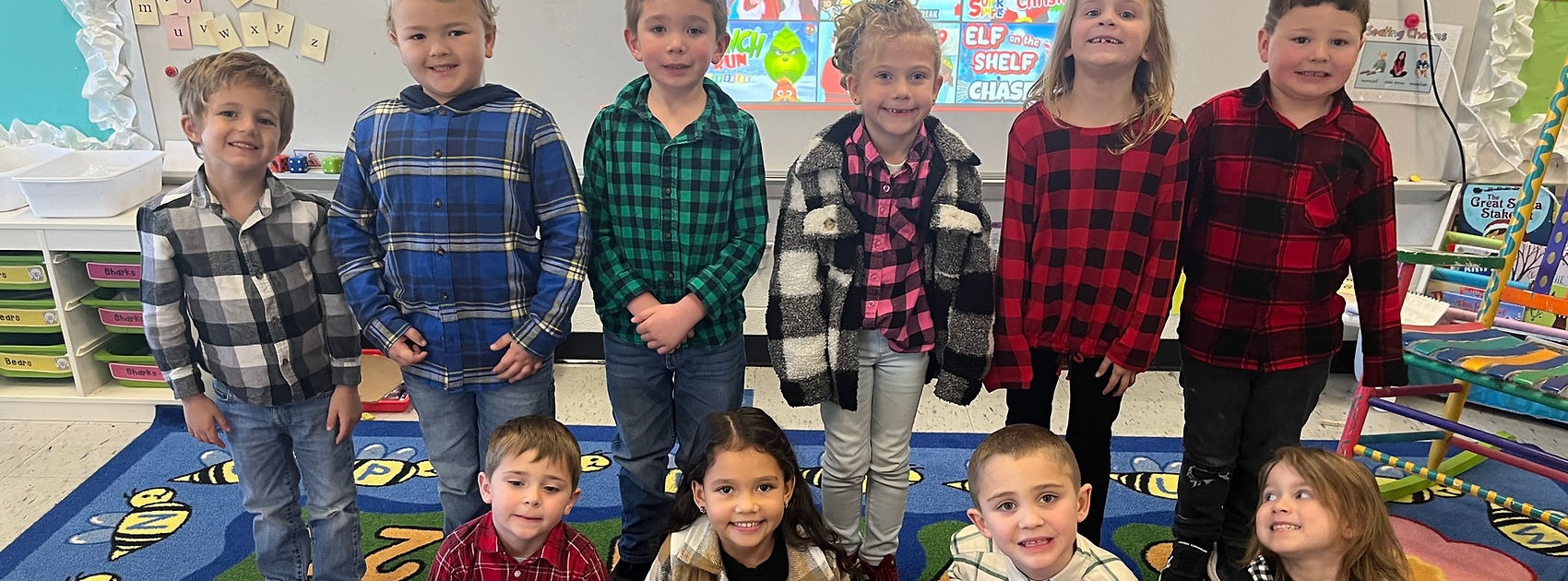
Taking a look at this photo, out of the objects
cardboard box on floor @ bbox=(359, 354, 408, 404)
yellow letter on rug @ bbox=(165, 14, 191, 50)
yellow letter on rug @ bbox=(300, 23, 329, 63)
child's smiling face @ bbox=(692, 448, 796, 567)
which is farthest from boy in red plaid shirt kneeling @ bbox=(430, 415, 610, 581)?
yellow letter on rug @ bbox=(165, 14, 191, 50)

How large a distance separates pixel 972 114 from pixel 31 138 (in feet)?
9.57

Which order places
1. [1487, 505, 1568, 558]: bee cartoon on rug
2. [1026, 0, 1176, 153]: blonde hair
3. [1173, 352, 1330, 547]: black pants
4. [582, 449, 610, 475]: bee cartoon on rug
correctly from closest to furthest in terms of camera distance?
[1026, 0, 1176, 153]: blonde hair
[1173, 352, 1330, 547]: black pants
[1487, 505, 1568, 558]: bee cartoon on rug
[582, 449, 610, 475]: bee cartoon on rug

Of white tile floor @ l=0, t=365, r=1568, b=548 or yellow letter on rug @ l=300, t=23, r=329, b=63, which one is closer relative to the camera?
white tile floor @ l=0, t=365, r=1568, b=548

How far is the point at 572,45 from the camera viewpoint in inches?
106

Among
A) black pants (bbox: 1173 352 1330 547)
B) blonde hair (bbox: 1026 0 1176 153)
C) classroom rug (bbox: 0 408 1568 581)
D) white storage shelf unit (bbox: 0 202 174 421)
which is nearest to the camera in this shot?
blonde hair (bbox: 1026 0 1176 153)

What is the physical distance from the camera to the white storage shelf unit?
7.84 ft

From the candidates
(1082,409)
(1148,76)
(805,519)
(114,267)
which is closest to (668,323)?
(805,519)

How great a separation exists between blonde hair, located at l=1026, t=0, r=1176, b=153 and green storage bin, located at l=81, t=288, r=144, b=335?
250 centimetres

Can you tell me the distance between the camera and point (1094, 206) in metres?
1.50

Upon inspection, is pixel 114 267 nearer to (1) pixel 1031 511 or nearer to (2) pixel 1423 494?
(1) pixel 1031 511

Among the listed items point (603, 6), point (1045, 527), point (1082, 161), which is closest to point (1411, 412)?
point (1082, 161)

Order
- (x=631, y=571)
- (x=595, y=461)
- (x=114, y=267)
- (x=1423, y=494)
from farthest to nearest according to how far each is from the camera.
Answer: (x=114, y=267)
(x=595, y=461)
(x=1423, y=494)
(x=631, y=571)

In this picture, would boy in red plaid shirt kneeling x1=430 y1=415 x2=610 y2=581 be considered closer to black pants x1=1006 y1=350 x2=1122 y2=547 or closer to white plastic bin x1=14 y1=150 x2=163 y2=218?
black pants x1=1006 y1=350 x2=1122 y2=547

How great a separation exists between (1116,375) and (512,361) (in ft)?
3.40
